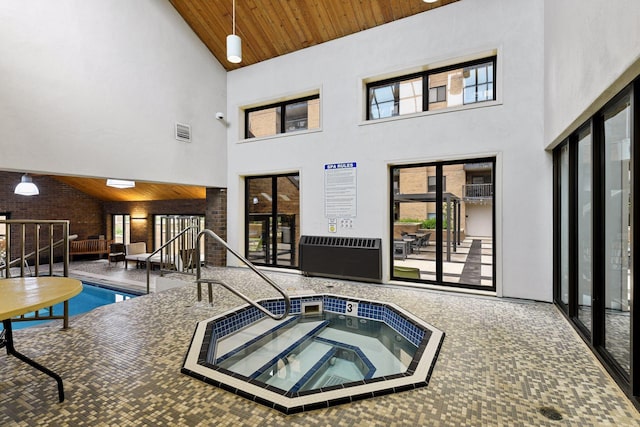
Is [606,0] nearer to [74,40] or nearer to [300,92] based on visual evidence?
[300,92]

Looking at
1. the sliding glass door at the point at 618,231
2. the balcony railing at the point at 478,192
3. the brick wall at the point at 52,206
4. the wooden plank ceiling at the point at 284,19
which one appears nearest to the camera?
the sliding glass door at the point at 618,231

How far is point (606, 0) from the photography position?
2277 mm

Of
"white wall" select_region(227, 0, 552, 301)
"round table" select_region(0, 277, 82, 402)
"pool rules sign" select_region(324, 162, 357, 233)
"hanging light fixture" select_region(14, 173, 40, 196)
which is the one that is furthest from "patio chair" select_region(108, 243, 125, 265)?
"round table" select_region(0, 277, 82, 402)

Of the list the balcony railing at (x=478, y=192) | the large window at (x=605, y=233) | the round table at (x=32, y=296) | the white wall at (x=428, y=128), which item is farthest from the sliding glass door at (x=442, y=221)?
the round table at (x=32, y=296)

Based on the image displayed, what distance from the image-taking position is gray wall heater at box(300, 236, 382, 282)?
5568mm

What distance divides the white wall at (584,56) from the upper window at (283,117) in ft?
12.7

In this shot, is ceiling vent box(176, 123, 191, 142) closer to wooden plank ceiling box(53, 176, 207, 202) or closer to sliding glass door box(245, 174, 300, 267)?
sliding glass door box(245, 174, 300, 267)

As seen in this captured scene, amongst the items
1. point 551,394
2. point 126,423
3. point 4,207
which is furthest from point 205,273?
point 4,207

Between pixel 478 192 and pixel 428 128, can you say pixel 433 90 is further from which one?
pixel 478 192

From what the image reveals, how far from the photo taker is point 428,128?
5.25 meters

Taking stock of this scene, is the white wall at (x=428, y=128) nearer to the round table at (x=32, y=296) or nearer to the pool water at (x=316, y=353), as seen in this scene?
the pool water at (x=316, y=353)

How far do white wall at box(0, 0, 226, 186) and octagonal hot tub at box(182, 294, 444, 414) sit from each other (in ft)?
11.6

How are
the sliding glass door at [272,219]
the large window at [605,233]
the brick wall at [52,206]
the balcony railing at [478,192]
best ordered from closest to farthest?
the large window at [605,233]
the balcony railing at [478,192]
the sliding glass door at [272,219]
the brick wall at [52,206]

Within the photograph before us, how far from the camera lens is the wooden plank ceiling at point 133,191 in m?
10.3
